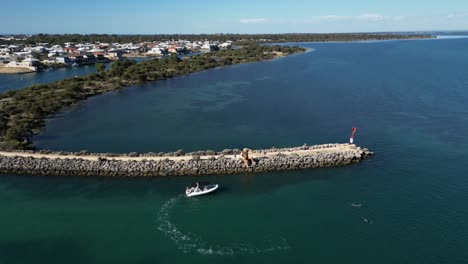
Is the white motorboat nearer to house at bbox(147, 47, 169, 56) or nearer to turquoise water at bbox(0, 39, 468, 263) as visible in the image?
turquoise water at bbox(0, 39, 468, 263)

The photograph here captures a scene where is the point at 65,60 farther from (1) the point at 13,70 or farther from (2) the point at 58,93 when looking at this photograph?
(2) the point at 58,93

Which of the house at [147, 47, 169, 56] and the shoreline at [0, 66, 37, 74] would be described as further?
the house at [147, 47, 169, 56]

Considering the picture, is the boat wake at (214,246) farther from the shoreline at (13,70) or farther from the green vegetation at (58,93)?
the shoreline at (13,70)

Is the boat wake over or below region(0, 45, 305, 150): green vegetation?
below

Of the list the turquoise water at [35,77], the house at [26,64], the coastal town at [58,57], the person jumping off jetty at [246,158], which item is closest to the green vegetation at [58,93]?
the turquoise water at [35,77]

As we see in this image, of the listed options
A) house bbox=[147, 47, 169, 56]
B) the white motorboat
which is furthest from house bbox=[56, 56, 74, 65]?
the white motorboat

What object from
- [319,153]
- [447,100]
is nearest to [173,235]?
[319,153]

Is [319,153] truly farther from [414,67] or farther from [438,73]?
[414,67]
